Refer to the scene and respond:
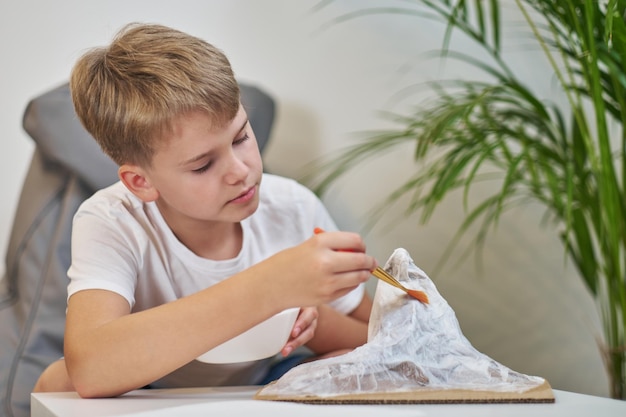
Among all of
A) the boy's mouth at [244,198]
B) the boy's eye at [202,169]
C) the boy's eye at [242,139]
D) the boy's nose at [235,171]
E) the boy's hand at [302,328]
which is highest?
the boy's eye at [242,139]

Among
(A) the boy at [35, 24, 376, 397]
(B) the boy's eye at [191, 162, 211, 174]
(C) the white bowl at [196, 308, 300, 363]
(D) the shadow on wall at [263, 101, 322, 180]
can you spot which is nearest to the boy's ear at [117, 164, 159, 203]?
(A) the boy at [35, 24, 376, 397]

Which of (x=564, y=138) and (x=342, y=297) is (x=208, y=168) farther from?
(x=564, y=138)

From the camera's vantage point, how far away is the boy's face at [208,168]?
1003 millimetres

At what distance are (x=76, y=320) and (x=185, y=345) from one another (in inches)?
6.7

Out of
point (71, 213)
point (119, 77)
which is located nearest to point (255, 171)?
point (119, 77)

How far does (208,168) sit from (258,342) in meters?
0.24

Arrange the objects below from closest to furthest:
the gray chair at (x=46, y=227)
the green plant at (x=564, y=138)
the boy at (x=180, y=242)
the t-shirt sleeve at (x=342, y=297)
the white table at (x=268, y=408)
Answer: the white table at (x=268, y=408), the boy at (x=180, y=242), the green plant at (x=564, y=138), the t-shirt sleeve at (x=342, y=297), the gray chair at (x=46, y=227)

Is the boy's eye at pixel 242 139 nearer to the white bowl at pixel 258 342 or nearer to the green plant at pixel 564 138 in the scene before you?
the white bowl at pixel 258 342

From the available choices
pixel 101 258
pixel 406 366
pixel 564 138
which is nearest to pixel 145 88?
pixel 101 258

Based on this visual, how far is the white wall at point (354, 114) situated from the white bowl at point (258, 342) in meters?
0.89

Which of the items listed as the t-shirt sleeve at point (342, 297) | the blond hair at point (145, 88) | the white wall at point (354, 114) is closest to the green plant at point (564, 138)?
the white wall at point (354, 114)

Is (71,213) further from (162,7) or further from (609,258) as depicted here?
(609,258)

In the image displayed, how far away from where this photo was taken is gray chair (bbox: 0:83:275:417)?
4.85 ft

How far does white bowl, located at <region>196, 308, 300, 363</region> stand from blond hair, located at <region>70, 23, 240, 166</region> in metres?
0.27
